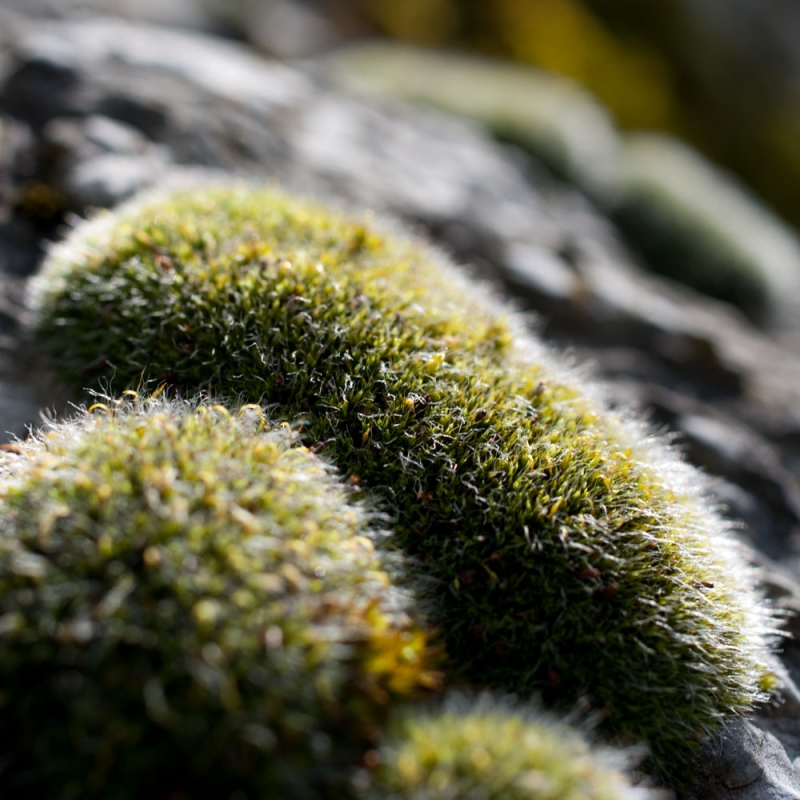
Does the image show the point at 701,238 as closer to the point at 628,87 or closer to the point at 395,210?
the point at 395,210

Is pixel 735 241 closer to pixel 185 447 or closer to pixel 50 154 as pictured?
pixel 50 154

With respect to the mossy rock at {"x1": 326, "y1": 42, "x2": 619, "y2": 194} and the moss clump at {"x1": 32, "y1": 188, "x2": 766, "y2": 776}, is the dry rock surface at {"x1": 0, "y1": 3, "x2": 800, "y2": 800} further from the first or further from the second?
the mossy rock at {"x1": 326, "y1": 42, "x2": 619, "y2": 194}

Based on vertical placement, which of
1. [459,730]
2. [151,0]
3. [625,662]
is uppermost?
[151,0]

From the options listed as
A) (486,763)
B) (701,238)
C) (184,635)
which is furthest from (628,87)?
(184,635)

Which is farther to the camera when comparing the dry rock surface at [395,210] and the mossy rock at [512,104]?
the mossy rock at [512,104]

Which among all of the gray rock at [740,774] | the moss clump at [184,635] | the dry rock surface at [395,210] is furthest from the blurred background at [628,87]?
the moss clump at [184,635]

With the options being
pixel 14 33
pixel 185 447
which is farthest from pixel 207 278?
pixel 14 33

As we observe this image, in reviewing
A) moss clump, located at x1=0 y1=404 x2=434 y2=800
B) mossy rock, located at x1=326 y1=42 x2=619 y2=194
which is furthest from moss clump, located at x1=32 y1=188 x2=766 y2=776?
mossy rock, located at x1=326 y1=42 x2=619 y2=194

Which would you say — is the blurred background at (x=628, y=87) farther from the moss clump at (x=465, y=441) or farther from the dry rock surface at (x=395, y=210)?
the moss clump at (x=465, y=441)
